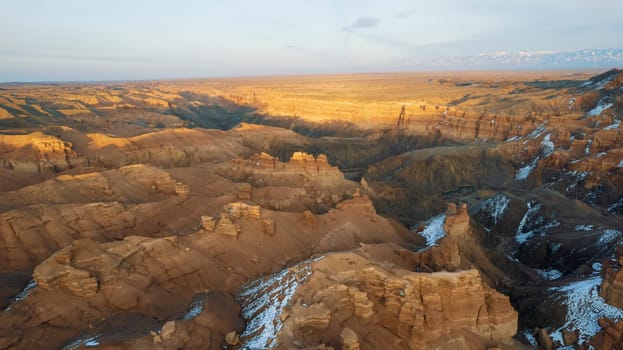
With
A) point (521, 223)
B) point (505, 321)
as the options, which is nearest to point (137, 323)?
point (505, 321)

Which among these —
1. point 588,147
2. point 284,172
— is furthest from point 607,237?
point 588,147

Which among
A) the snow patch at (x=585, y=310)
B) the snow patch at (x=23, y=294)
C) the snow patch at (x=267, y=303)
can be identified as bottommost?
the snow patch at (x=585, y=310)

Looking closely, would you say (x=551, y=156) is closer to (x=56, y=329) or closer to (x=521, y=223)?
(x=521, y=223)

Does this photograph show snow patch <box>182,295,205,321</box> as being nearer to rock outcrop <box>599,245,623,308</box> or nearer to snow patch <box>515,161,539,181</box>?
rock outcrop <box>599,245,623,308</box>

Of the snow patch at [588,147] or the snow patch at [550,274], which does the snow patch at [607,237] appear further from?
the snow patch at [588,147]

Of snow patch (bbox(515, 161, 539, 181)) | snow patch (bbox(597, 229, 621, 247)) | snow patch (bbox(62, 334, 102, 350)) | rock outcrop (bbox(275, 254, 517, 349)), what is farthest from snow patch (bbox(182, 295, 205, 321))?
snow patch (bbox(515, 161, 539, 181))

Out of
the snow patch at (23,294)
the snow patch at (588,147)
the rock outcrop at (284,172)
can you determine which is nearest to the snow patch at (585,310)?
the snow patch at (23,294)
